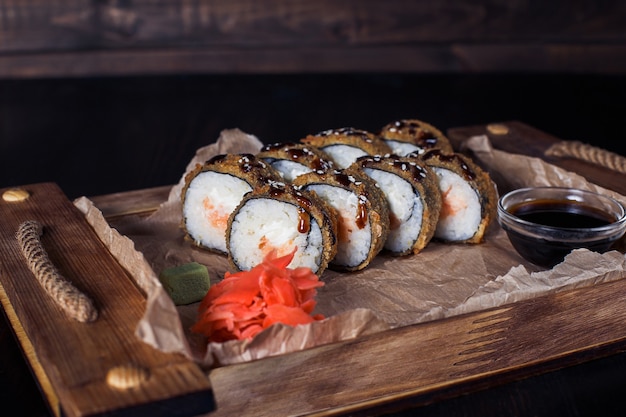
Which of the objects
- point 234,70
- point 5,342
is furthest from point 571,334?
point 234,70

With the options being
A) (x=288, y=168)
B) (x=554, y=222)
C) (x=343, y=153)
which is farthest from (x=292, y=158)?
(x=554, y=222)

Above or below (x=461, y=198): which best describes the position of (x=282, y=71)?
below

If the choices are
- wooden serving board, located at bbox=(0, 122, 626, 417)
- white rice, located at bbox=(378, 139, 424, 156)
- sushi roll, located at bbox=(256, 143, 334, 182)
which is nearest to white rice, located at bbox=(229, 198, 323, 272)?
sushi roll, located at bbox=(256, 143, 334, 182)

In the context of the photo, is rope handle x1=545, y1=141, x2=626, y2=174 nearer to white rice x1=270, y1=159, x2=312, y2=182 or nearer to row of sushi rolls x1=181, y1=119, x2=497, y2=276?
row of sushi rolls x1=181, y1=119, x2=497, y2=276

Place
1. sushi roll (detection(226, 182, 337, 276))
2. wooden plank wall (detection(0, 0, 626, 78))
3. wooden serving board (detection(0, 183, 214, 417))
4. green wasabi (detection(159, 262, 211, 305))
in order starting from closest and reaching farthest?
wooden serving board (detection(0, 183, 214, 417)), green wasabi (detection(159, 262, 211, 305)), sushi roll (detection(226, 182, 337, 276)), wooden plank wall (detection(0, 0, 626, 78))

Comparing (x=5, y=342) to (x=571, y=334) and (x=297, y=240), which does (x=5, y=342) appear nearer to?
(x=297, y=240)

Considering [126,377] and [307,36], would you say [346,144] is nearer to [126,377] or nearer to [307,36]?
[126,377]

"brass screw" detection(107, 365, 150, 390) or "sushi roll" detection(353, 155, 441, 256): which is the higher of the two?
"brass screw" detection(107, 365, 150, 390)
